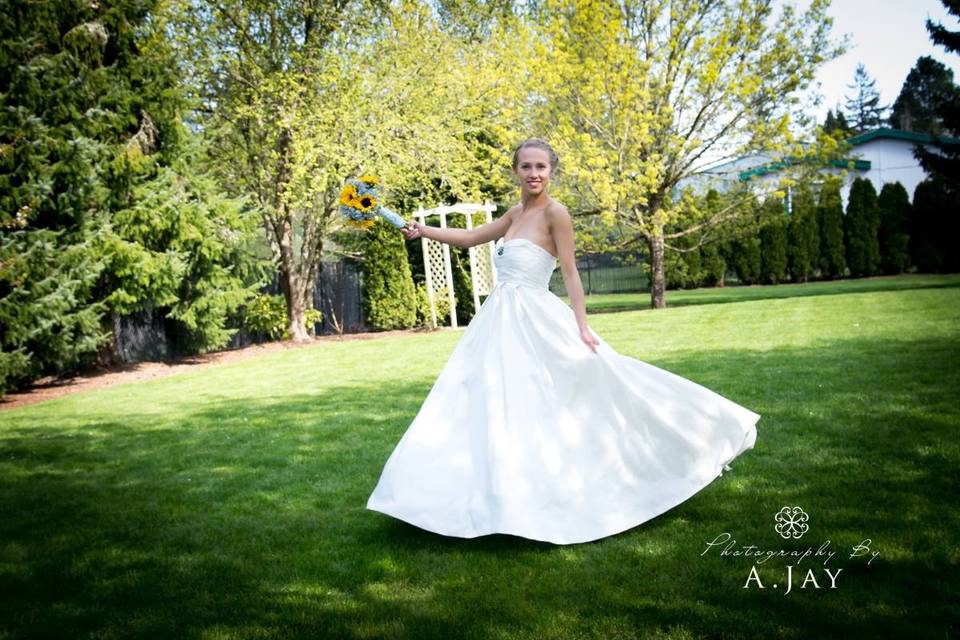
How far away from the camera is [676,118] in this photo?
16.9 metres

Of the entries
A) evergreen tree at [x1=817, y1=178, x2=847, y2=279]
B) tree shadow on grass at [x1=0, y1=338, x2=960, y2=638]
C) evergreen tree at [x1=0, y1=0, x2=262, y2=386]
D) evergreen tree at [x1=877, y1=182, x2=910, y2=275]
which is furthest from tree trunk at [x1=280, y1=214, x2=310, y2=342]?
evergreen tree at [x1=877, y1=182, x2=910, y2=275]

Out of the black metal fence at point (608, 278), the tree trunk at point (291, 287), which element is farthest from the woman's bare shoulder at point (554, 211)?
the black metal fence at point (608, 278)

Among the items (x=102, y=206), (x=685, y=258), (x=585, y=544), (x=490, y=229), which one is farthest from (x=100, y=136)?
(x=685, y=258)

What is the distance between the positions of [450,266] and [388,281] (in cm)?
168

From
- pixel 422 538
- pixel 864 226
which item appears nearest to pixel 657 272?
pixel 864 226

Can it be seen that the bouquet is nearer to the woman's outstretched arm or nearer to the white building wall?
the woman's outstretched arm

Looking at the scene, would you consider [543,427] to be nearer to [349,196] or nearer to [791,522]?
[791,522]

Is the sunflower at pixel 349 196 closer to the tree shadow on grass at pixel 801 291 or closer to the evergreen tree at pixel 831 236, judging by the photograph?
the tree shadow on grass at pixel 801 291

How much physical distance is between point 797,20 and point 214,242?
1381cm

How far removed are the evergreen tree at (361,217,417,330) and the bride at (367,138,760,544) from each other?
14008 mm

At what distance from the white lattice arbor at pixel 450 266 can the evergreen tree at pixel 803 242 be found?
1237cm

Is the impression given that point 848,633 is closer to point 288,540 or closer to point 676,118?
point 288,540

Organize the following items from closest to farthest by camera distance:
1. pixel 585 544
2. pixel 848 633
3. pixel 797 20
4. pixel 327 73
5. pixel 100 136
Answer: pixel 848 633
pixel 585 544
pixel 100 136
pixel 327 73
pixel 797 20

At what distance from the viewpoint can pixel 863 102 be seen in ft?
250
